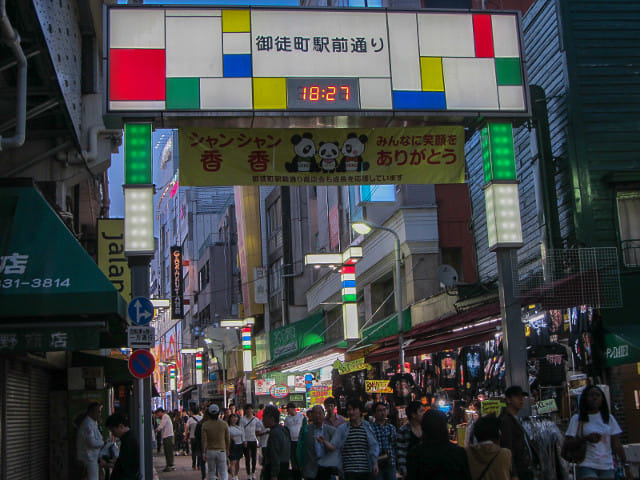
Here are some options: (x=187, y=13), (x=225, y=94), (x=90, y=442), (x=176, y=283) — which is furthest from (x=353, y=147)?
(x=176, y=283)

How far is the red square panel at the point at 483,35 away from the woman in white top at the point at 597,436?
775 cm

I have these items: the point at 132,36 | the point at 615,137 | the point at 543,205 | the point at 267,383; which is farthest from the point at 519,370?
the point at 267,383

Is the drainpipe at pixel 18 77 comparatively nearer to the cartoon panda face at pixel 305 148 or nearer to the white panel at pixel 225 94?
the white panel at pixel 225 94

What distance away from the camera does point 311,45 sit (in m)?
14.9

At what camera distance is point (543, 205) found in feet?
62.9

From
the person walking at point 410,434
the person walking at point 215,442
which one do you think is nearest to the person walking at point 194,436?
the person walking at point 215,442

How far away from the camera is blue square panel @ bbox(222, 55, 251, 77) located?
14648 mm

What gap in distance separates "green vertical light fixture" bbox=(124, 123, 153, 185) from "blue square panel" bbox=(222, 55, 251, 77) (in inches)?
63.7

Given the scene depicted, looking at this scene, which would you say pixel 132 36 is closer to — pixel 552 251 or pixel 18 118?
pixel 18 118

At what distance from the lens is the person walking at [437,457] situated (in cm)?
681

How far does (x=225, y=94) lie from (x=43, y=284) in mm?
4488

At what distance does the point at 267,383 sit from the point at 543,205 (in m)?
26.0

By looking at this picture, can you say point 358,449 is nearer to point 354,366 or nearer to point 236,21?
point 236,21

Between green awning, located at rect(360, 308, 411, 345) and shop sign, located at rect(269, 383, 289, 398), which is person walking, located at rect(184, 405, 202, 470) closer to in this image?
green awning, located at rect(360, 308, 411, 345)
